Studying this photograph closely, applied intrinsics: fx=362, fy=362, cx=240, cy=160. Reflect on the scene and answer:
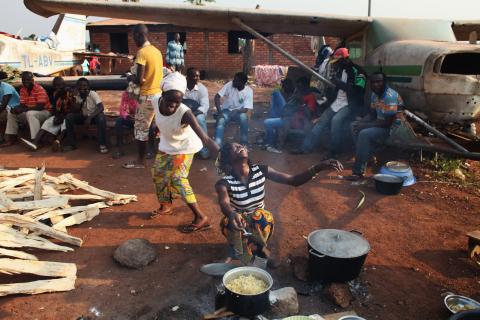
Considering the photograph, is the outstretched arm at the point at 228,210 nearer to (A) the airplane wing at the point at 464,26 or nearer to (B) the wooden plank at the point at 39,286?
(B) the wooden plank at the point at 39,286

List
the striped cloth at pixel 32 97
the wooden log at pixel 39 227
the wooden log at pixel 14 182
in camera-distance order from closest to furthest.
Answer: the wooden log at pixel 39 227 < the wooden log at pixel 14 182 < the striped cloth at pixel 32 97

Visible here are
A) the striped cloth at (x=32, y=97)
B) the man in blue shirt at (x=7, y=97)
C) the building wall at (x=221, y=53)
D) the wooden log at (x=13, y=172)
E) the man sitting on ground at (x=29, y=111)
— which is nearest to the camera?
the wooden log at (x=13, y=172)

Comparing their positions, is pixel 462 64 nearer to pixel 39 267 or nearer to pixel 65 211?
pixel 65 211

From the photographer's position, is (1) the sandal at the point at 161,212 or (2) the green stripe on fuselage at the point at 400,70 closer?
(1) the sandal at the point at 161,212

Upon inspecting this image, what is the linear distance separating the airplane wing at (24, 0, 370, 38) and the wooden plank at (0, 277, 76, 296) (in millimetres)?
5530

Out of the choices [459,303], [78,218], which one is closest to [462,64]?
[459,303]

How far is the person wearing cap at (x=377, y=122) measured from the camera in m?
5.70

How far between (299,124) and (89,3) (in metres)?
4.84

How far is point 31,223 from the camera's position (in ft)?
12.9

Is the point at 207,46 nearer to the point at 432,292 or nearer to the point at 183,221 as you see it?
the point at 183,221

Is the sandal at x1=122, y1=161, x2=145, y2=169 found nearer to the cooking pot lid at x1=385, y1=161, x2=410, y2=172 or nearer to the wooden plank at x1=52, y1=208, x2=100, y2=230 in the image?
the wooden plank at x1=52, y1=208, x2=100, y2=230

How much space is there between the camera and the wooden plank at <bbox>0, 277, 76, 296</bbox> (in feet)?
10.1

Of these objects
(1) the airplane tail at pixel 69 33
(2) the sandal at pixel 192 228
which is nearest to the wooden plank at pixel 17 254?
(2) the sandal at pixel 192 228

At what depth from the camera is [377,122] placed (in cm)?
591
